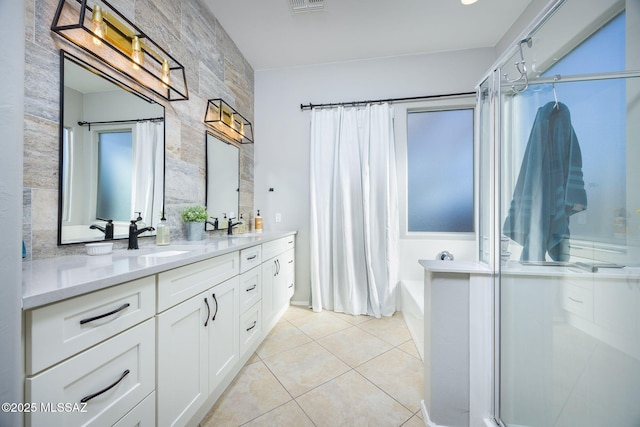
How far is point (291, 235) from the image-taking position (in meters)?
2.93

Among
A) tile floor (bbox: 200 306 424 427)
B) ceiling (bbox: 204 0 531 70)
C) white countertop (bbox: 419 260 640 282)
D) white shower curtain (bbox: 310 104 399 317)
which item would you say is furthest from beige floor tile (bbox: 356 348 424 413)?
ceiling (bbox: 204 0 531 70)

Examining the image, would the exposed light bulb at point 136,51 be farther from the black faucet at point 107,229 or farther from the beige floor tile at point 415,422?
the beige floor tile at point 415,422

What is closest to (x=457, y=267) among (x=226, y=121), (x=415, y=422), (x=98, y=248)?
(x=415, y=422)

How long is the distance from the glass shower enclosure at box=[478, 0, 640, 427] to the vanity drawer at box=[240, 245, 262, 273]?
1490mm

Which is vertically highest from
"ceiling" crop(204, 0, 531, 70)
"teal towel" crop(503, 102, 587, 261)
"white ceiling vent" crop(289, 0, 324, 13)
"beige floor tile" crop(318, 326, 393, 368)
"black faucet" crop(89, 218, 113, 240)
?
"ceiling" crop(204, 0, 531, 70)

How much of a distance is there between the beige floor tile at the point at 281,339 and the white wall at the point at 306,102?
655 mm

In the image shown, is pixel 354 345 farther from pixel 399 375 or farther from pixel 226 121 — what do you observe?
pixel 226 121

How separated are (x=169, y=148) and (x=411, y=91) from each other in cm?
259

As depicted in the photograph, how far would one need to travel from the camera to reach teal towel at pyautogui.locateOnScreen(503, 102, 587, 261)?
1003 millimetres

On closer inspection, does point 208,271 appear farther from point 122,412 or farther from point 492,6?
point 492,6

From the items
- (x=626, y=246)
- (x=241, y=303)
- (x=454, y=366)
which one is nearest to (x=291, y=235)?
(x=241, y=303)

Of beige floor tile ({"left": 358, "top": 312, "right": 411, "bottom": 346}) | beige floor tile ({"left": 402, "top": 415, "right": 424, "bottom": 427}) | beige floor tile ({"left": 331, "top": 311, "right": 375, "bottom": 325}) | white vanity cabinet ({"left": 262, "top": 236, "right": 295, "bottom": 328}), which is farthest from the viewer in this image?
beige floor tile ({"left": 331, "top": 311, "right": 375, "bottom": 325})

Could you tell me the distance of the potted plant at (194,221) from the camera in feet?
6.24

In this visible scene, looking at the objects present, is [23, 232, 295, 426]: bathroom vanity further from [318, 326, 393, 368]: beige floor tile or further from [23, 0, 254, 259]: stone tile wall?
[318, 326, 393, 368]: beige floor tile
